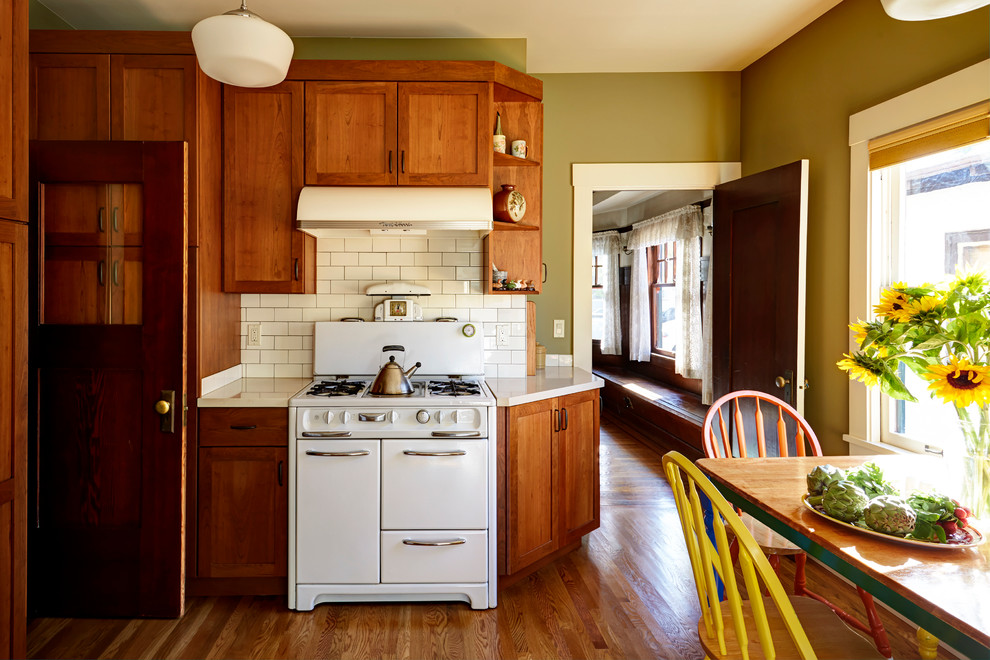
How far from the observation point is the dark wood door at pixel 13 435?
162cm

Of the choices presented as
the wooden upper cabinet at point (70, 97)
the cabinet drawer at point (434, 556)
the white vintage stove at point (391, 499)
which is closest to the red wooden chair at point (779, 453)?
the white vintage stove at point (391, 499)

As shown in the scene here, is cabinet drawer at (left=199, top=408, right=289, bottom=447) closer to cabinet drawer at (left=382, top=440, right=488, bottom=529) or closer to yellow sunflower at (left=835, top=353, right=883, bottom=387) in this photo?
cabinet drawer at (left=382, top=440, right=488, bottom=529)

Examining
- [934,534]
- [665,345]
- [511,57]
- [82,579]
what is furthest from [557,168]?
[665,345]

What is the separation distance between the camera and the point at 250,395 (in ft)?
8.44

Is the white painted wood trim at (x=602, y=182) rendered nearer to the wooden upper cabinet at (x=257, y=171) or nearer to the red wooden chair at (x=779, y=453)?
the red wooden chair at (x=779, y=453)

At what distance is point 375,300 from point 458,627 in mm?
1668

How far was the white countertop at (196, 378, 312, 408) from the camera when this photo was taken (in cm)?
253

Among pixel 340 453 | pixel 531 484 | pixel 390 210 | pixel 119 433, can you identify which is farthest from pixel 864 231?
pixel 119 433

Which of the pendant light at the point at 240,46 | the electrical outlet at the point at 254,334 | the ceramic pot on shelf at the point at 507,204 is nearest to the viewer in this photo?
the pendant light at the point at 240,46

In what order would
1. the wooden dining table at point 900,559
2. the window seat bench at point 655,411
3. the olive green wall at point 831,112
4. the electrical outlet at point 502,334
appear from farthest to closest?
the window seat bench at point 655,411
the electrical outlet at point 502,334
the olive green wall at point 831,112
the wooden dining table at point 900,559

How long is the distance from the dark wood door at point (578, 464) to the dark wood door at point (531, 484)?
0.24ft

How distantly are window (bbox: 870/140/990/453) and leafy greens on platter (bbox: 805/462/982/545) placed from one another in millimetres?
1028

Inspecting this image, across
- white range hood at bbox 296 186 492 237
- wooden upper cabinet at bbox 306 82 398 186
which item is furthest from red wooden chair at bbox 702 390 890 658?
wooden upper cabinet at bbox 306 82 398 186

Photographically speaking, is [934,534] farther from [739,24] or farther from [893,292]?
[739,24]
